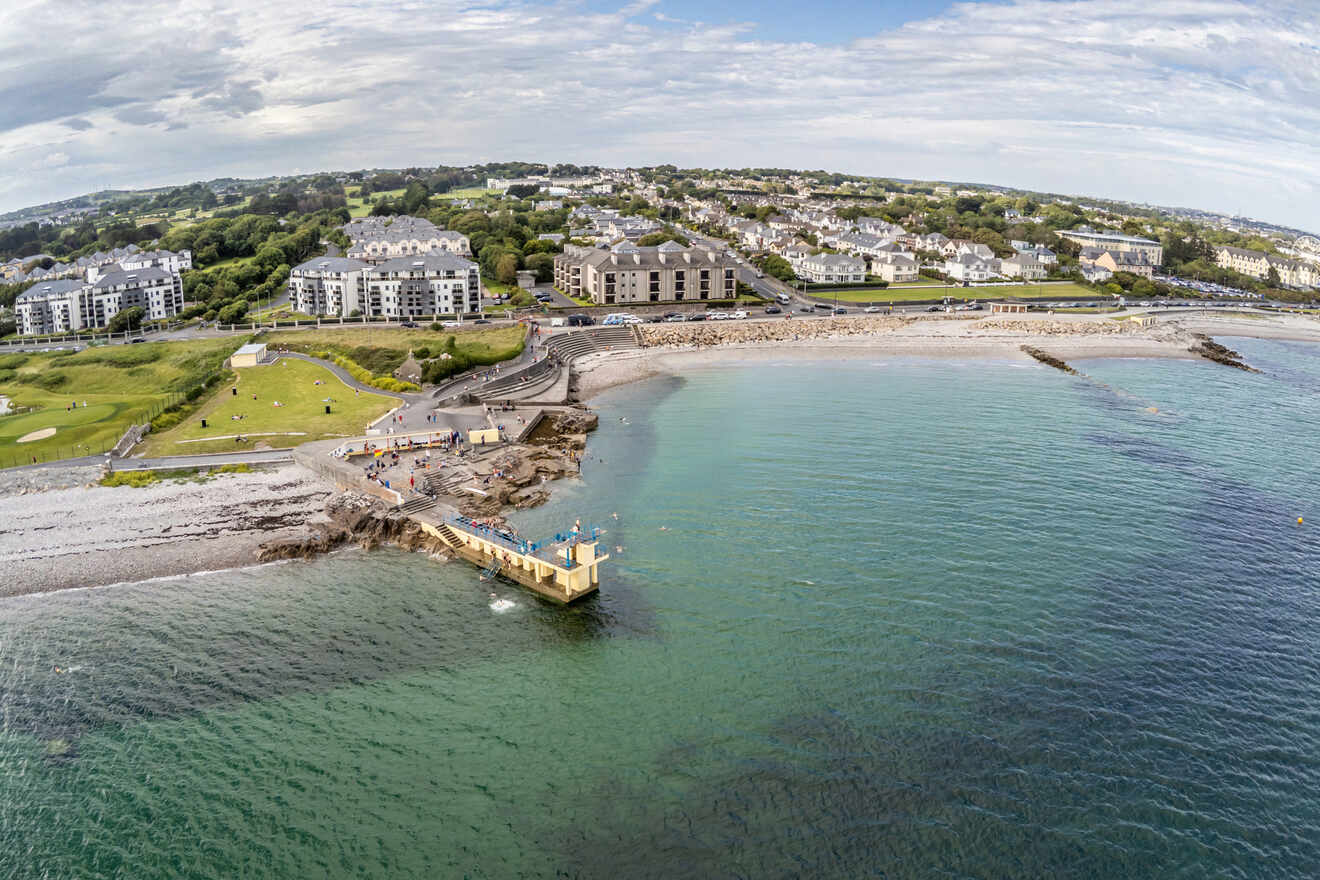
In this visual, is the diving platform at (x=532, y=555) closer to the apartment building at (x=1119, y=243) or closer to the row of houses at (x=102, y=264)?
the row of houses at (x=102, y=264)

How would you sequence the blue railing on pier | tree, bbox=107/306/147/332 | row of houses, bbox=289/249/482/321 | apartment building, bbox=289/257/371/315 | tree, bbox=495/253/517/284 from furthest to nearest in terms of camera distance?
tree, bbox=495/253/517/284, apartment building, bbox=289/257/371/315, row of houses, bbox=289/249/482/321, tree, bbox=107/306/147/332, the blue railing on pier

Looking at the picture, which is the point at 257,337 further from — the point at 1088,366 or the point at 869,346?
the point at 1088,366

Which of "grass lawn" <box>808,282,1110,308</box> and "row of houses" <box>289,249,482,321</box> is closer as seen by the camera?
"row of houses" <box>289,249,482,321</box>

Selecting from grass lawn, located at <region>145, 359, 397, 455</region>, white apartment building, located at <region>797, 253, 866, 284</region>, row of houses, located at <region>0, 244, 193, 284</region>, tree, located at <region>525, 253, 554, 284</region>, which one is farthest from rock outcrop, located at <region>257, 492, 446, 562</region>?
white apartment building, located at <region>797, 253, 866, 284</region>

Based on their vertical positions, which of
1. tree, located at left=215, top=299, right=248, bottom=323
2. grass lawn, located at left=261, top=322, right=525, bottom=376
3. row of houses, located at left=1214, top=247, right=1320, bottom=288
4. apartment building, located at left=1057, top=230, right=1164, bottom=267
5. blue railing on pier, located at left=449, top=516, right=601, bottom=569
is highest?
apartment building, located at left=1057, top=230, right=1164, bottom=267

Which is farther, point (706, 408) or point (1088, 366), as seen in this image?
point (1088, 366)

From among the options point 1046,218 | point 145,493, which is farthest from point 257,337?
point 1046,218

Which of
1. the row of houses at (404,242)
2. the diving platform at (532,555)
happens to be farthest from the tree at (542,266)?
the diving platform at (532,555)

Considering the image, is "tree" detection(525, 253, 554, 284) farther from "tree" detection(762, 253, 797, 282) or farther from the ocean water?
the ocean water
